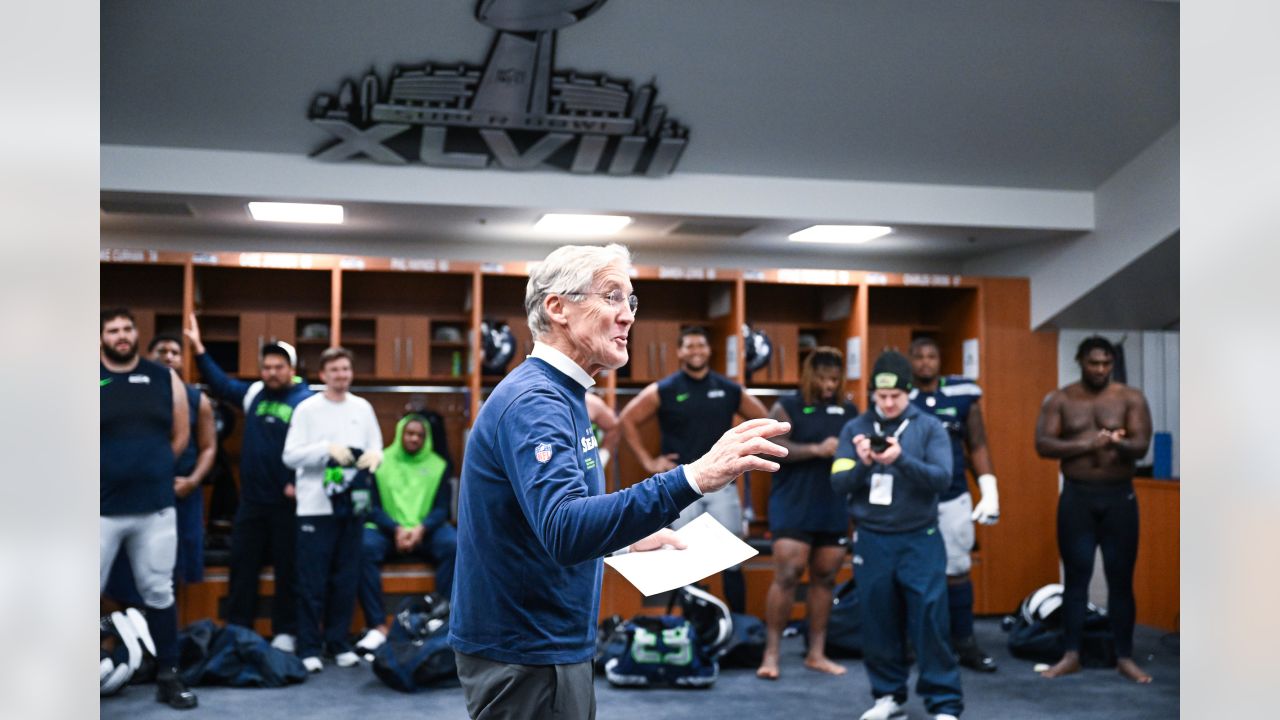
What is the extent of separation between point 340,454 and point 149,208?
6.83ft

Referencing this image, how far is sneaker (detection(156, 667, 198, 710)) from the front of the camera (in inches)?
199

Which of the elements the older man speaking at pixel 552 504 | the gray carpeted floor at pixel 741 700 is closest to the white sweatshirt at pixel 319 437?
the gray carpeted floor at pixel 741 700

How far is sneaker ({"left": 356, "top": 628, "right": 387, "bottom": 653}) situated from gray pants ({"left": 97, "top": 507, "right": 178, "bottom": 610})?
133 centimetres

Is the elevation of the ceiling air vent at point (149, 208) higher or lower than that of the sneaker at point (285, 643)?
higher

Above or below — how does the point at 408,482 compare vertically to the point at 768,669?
above

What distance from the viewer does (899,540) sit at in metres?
4.62

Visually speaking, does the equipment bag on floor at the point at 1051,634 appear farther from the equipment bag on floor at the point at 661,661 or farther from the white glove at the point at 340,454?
the white glove at the point at 340,454

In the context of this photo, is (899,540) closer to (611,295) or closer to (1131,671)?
(1131,671)

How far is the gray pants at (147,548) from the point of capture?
16.1 ft

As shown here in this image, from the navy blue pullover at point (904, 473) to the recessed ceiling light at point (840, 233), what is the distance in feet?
9.28

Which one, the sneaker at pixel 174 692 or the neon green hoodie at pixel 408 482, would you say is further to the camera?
the neon green hoodie at pixel 408 482

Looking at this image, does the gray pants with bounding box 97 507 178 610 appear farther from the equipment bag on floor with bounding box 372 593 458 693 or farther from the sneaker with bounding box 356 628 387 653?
the sneaker with bounding box 356 628 387 653

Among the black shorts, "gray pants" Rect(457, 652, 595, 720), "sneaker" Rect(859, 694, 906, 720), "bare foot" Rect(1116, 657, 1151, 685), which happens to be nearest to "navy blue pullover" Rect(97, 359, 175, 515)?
the black shorts

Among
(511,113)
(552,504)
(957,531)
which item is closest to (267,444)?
(511,113)
